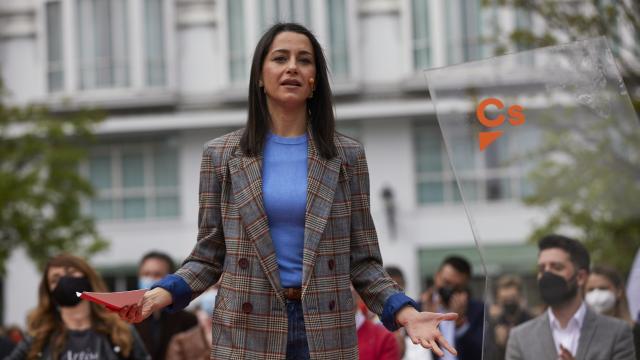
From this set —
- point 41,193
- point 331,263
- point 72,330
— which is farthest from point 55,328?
point 41,193

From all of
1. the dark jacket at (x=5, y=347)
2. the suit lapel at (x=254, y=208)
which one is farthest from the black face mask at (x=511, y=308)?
the dark jacket at (x=5, y=347)

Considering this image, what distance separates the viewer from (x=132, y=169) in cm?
3058

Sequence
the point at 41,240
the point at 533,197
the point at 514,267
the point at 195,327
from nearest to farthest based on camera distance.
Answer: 1. the point at 533,197
2. the point at 514,267
3. the point at 195,327
4. the point at 41,240

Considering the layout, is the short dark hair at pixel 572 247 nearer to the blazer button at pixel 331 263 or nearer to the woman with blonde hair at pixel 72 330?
the blazer button at pixel 331 263

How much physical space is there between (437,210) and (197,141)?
249 inches

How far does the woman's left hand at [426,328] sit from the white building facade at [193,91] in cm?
2488

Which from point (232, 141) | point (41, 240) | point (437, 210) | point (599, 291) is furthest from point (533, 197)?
point (437, 210)

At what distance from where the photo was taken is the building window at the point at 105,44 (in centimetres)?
3000

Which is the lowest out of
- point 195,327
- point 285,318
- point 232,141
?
point 195,327

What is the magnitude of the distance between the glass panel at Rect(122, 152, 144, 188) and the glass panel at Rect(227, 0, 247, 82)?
3.28 metres

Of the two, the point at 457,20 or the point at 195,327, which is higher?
the point at 457,20

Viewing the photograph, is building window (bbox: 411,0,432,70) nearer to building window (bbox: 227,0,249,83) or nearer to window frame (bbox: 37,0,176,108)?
building window (bbox: 227,0,249,83)

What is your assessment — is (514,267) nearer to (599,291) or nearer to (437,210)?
(599,291)

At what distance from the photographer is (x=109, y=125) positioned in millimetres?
29531
